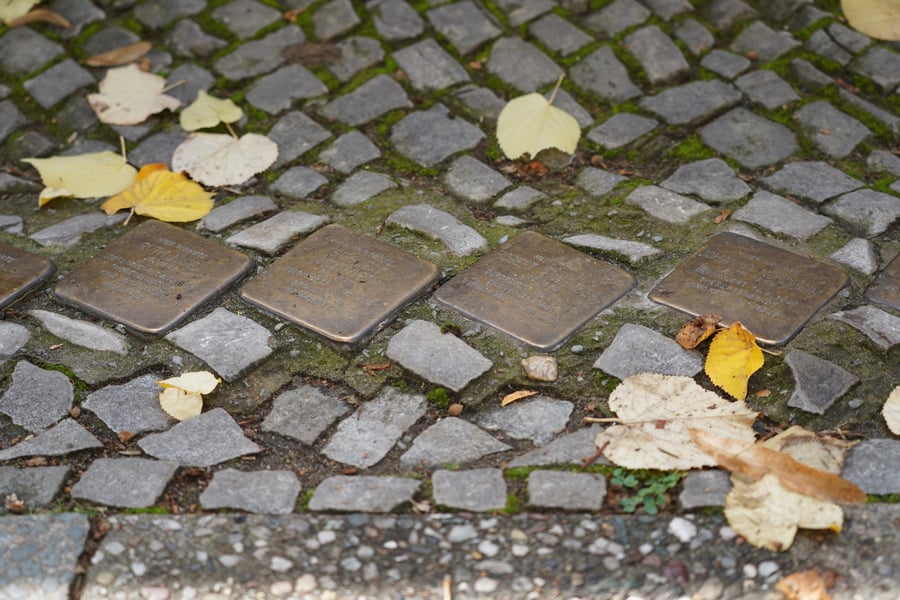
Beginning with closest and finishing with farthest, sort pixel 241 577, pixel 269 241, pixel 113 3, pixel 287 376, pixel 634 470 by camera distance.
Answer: pixel 241 577
pixel 634 470
pixel 287 376
pixel 269 241
pixel 113 3

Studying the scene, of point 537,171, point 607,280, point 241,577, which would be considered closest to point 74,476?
point 241,577

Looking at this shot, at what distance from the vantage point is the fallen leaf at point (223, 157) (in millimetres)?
3053

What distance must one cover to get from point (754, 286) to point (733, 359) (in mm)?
292

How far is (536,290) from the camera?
98.6 inches

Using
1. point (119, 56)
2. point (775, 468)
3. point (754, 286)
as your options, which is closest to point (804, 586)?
point (775, 468)

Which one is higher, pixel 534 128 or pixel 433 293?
pixel 534 128

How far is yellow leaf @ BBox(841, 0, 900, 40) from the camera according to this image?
3092mm

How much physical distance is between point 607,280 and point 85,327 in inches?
53.3

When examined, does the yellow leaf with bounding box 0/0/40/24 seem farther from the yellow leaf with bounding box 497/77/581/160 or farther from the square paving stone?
the square paving stone

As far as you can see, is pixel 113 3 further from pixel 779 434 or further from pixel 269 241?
pixel 779 434

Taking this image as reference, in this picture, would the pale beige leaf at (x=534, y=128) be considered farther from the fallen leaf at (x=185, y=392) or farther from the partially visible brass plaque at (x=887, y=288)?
the fallen leaf at (x=185, y=392)

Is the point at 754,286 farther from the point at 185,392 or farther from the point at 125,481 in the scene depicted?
the point at 125,481

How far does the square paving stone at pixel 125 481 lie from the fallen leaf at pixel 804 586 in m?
1.24

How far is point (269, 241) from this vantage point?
2744 mm
